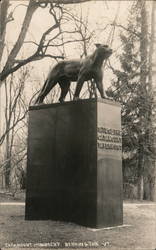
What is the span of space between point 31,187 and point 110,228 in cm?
226

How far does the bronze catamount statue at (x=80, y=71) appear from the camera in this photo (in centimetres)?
945

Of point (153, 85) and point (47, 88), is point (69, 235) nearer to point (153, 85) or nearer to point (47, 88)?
point (47, 88)

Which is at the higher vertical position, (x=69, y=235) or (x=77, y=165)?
(x=77, y=165)

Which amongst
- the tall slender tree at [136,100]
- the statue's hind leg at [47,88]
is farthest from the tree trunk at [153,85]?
the statue's hind leg at [47,88]

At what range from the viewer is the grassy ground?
7.40 meters

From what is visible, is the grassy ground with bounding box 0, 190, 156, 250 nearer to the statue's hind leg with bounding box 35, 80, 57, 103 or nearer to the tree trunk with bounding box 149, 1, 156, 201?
the statue's hind leg with bounding box 35, 80, 57, 103

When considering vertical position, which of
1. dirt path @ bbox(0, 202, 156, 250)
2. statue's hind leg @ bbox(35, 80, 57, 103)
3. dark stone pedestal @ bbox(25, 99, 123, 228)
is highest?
statue's hind leg @ bbox(35, 80, 57, 103)

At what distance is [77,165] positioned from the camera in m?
9.23

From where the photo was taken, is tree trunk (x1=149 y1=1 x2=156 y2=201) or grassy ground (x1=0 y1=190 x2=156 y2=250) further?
tree trunk (x1=149 y1=1 x2=156 y2=201)

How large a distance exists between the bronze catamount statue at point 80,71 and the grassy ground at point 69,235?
2.82 m

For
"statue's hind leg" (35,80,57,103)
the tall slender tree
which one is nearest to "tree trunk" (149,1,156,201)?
the tall slender tree

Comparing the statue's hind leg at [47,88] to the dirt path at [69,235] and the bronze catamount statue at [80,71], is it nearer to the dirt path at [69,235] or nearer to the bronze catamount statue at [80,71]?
the bronze catamount statue at [80,71]

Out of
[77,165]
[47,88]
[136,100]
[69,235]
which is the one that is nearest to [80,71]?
[47,88]

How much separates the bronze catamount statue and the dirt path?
2829 millimetres
